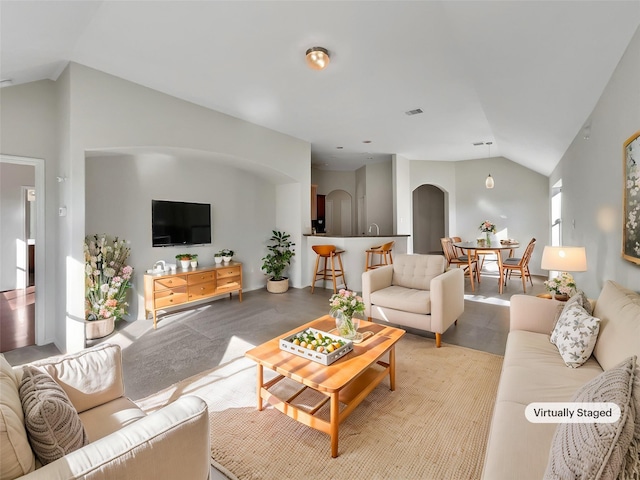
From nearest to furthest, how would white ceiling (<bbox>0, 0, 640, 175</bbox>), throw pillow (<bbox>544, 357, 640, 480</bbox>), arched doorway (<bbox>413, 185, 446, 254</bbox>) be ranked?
throw pillow (<bbox>544, 357, 640, 480</bbox>), white ceiling (<bbox>0, 0, 640, 175</bbox>), arched doorway (<bbox>413, 185, 446, 254</bbox>)

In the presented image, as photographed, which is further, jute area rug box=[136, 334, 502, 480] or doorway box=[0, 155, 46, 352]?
doorway box=[0, 155, 46, 352]

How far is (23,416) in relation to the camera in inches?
38.8

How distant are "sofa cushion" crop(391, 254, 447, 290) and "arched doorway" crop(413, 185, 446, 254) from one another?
643 centimetres

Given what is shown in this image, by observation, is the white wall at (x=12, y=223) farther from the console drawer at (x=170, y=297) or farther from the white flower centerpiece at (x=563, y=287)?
the white flower centerpiece at (x=563, y=287)

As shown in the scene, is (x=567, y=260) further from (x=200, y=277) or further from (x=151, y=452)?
(x=200, y=277)

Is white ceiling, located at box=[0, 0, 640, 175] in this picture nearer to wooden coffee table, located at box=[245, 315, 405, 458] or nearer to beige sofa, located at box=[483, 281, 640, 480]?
beige sofa, located at box=[483, 281, 640, 480]

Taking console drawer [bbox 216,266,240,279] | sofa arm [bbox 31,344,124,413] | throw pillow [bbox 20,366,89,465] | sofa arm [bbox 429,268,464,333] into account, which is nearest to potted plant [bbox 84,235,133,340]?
console drawer [bbox 216,266,240,279]

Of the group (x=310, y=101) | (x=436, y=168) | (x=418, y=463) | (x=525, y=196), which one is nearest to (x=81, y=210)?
(x=310, y=101)

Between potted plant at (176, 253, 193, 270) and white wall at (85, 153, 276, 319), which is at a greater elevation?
white wall at (85, 153, 276, 319)

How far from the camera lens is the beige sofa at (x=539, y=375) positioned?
3.64 feet

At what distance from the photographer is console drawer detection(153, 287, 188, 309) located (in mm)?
3883

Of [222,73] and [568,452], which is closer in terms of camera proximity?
[568,452]

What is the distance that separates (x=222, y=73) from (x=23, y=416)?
10.7 feet

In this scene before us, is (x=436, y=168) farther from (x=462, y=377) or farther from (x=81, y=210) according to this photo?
(x=81, y=210)
